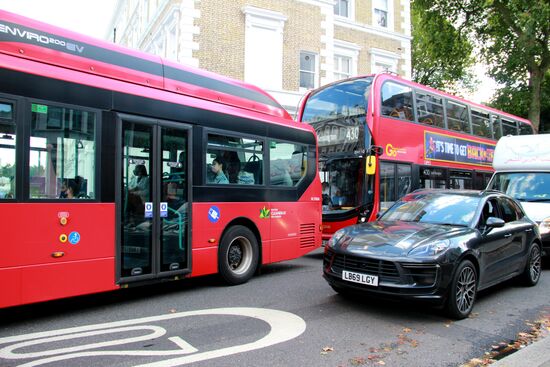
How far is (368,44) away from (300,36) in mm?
5063

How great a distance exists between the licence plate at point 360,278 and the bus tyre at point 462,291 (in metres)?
0.93

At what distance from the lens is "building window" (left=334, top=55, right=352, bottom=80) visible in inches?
855

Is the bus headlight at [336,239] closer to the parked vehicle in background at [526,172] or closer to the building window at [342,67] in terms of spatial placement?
the parked vehicle in background at [526,172]

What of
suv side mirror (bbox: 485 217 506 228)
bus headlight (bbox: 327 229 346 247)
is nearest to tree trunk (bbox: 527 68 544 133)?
suv side mirror (bbox: 485 217 506 228)

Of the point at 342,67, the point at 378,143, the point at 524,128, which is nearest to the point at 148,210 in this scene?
the point at 378,143

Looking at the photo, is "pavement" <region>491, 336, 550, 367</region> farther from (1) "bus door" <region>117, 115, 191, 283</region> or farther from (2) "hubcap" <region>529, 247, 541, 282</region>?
(1) "bus door" <region>117, 115, 191, 283</region>

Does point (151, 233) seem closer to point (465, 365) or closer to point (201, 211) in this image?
point (201, 211)

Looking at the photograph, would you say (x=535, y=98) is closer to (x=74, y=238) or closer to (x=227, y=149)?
(x=227, y=149)

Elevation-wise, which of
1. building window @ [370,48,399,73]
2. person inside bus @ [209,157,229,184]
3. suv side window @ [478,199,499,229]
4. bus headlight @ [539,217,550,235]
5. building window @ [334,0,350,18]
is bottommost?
bus headlight @ [539,217,550,235]

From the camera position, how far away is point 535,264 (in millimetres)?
7695

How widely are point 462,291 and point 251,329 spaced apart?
2735mm

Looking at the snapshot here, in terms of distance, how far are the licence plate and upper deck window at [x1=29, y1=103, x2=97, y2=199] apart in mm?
3387

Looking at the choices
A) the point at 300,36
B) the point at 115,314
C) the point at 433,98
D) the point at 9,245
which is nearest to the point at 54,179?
the point at 9,245

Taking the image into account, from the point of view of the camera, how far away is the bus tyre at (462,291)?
5.31 meters
